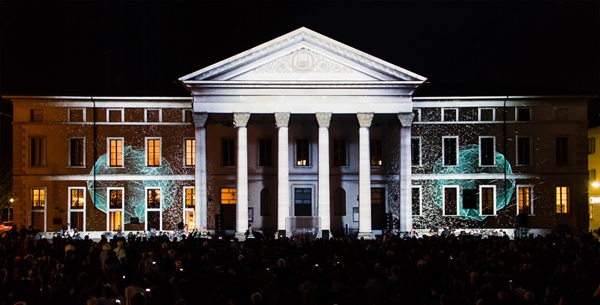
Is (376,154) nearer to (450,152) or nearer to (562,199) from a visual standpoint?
(450,152)

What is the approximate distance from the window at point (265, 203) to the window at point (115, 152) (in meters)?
10.5

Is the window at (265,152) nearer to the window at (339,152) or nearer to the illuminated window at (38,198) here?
the window at (339,152)

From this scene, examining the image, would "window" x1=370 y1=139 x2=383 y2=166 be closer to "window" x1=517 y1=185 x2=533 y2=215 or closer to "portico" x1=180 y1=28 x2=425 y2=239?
"portico" x1=180 y1=28 x2=425 y2=239

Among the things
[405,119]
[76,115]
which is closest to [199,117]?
[76,115]

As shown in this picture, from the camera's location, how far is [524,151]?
1922 inches

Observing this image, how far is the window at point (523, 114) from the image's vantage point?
159 ft

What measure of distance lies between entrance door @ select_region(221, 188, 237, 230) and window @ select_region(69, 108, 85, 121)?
1130cm

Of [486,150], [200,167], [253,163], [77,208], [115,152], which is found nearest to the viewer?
[200,167]

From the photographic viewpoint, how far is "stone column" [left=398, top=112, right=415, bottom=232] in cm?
4322

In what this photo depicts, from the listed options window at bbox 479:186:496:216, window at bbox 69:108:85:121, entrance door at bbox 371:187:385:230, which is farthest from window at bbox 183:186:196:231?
window at bbox 479:186:496:216

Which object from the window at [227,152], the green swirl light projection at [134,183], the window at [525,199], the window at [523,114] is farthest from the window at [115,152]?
the window at [525,199]

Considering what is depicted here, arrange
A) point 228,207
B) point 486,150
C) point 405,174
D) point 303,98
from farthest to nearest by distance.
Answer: point 228,207 → point 486,150 → point 405,174 → point 303,98

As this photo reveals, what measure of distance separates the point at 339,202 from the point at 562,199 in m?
16.2

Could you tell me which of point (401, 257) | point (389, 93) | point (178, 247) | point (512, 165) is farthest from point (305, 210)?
point (401, 257)
